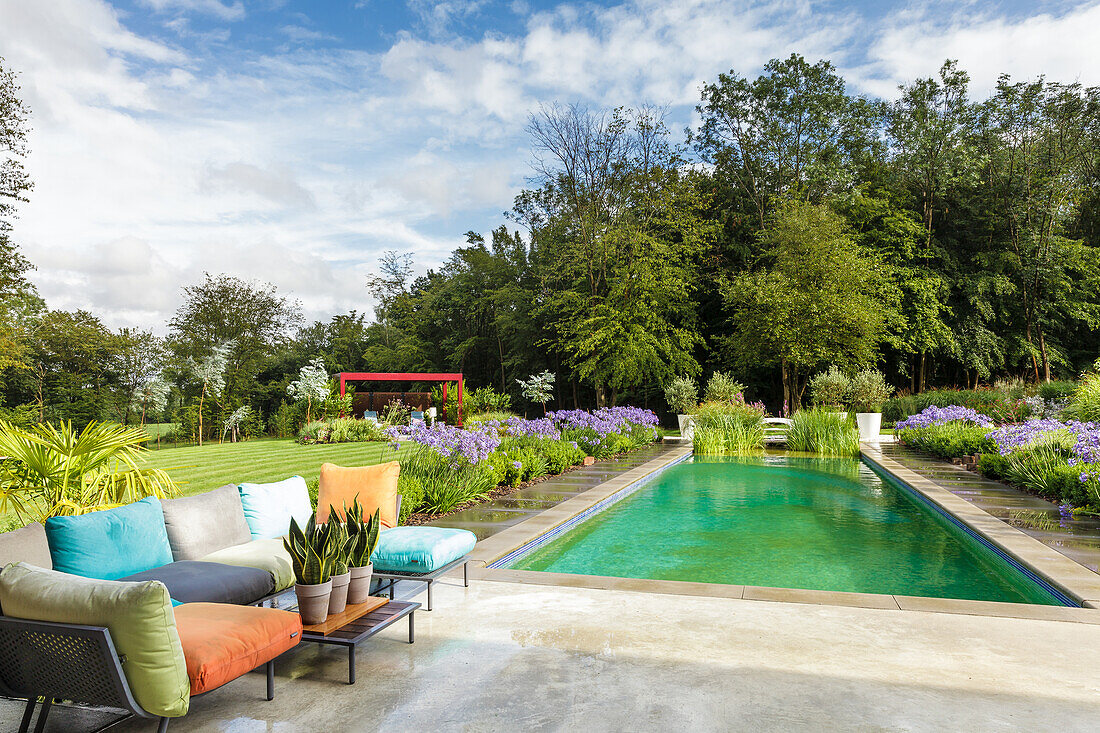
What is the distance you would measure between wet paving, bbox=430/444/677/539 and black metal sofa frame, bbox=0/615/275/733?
10.9 ft

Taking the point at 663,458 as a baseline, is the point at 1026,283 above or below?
above

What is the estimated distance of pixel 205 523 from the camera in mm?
3531

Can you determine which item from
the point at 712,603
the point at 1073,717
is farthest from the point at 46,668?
the point at 1073,717

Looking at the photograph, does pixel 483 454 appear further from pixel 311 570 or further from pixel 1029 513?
pixel 1029 513

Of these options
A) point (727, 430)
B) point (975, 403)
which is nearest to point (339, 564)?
point (727, 430)

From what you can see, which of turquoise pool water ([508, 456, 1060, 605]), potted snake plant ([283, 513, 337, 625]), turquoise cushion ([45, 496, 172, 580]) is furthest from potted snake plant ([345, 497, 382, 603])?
turquoise pool water ([508, 456, 1060, 605])

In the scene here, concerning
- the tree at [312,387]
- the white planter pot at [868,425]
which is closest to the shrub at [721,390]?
the white planter pot at [868,425]

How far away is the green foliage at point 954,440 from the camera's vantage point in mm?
9477

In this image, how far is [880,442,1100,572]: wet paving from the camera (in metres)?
4.47

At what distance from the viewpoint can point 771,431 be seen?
1528cm

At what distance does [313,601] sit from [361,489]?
143 centimetres

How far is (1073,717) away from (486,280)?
2279 cm

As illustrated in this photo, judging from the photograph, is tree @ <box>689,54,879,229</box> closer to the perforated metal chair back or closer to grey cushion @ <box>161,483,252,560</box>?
grey cushion @ <box>161,483,252,560</box>

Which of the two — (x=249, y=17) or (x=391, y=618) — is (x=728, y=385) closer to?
(x=249, y=17)
